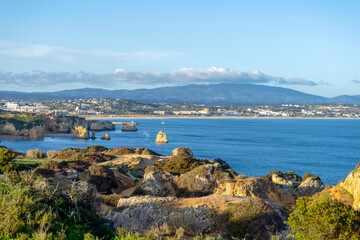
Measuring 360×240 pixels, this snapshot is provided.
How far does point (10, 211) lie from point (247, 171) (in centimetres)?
5467

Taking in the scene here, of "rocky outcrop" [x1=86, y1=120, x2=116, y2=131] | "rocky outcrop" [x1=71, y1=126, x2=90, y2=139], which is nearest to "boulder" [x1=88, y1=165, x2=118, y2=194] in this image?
"rocky outcrop" [x1=71, y1=126, x2=90, y2=139]

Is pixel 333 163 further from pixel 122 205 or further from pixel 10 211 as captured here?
pixel 10 211

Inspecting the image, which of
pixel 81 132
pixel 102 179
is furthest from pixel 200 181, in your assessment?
pixel 81 132

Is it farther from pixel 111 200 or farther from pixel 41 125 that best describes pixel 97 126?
pixel 111 200

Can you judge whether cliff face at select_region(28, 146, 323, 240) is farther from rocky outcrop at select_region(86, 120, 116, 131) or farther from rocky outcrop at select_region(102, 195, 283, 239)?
rocky outcrop at select_region(86, 120, 116, 131)

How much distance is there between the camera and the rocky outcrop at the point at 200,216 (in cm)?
1584

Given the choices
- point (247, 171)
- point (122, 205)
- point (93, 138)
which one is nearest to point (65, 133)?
point (93, 138)

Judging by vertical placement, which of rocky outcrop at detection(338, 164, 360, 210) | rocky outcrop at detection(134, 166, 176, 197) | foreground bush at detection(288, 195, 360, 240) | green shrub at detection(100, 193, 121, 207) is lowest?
rocky outcrop at detection(134, 166, 176, 197)

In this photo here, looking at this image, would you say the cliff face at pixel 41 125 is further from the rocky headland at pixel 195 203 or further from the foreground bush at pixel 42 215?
the foreground bush at pixel 42 215

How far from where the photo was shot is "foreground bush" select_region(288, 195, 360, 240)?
42.2ft

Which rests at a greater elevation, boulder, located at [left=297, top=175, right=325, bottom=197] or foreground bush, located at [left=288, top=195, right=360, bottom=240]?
foreground bush, located at [left=288, top=195, right=360, bottom=240]

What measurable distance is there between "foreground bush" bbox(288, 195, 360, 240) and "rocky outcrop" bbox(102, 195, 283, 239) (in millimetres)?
2732

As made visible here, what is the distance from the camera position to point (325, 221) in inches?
507

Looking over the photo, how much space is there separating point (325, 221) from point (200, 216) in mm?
4993
